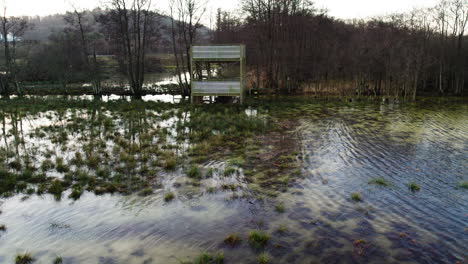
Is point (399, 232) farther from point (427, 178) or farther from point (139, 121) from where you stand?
point (139, 121)

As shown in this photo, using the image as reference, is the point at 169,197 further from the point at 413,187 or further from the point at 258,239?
the point at 413,187

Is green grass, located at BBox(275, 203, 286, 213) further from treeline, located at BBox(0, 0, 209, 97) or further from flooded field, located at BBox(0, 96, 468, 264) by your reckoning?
treeline, located at BBox(0, 0, 209, 97)

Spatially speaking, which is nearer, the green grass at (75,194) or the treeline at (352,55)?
the green grass at (75,194)

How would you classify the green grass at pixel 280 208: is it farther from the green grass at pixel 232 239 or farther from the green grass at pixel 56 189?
the green grass at pixel 56 189

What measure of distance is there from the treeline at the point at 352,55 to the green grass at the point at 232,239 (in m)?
28.5

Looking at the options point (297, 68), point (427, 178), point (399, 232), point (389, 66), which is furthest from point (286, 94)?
point (399, 232)

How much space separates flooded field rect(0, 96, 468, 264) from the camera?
6.09 metres

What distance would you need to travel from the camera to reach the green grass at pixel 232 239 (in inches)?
247

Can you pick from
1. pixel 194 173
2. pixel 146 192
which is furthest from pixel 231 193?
pixel 146 192

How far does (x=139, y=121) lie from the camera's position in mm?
17859

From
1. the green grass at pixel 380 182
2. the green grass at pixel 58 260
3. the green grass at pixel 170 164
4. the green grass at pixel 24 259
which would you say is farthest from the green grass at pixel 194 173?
the green grass at pixel 380 182

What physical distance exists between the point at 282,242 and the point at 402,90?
31.4 m

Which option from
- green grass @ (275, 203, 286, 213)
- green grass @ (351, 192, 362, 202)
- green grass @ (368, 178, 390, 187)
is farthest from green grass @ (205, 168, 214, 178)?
green grass @ (368, 178, 390, 187)

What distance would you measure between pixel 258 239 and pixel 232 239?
0.49 m
